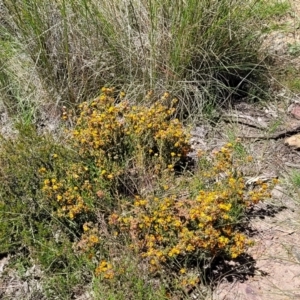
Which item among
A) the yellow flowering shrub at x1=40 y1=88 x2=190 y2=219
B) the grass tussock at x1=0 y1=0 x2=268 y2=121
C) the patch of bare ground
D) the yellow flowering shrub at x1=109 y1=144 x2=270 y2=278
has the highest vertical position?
the grass tussock at x1=0 y1=0 x2=268 y2=121

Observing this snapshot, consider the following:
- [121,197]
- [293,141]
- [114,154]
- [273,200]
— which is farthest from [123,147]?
[293,141]

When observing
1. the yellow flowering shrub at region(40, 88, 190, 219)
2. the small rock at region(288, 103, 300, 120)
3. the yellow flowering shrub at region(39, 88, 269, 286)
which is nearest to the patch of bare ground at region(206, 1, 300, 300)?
the small rock at region(288, 103, 300, 120)

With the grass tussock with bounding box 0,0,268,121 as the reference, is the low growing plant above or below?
below

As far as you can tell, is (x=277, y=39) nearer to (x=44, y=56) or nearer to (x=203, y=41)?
(x=203, y=41)

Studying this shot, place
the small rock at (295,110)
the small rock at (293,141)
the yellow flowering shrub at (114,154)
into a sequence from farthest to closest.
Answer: the small rock at (295,110) → the small rock at (293,141) → the yellow flowering shrub at (114,154)

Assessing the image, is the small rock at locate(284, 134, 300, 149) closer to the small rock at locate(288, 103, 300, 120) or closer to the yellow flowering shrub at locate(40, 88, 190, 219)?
the small rock at locate(288, 103, 300, 120)

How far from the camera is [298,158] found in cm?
337

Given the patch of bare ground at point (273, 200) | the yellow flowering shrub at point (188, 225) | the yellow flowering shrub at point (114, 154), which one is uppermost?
the yellow flowering shrub at point (114, 154)

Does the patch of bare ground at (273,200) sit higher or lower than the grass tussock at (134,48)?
lower

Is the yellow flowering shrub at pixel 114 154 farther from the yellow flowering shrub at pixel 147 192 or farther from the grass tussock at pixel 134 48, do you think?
the grass tussock at pixel 134 48

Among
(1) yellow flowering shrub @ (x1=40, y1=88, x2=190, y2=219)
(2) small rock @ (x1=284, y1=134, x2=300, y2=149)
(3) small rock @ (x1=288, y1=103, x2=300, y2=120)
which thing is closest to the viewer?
(1) yellow flowering shrub @ (x1=40, y1=88, x2=190, y2=219)

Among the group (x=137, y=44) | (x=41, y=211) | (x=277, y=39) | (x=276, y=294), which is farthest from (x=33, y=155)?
(x=277, y=39)

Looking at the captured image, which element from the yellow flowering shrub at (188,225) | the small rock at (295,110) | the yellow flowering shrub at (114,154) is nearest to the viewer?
the yellow flowering shrub at (188,225)

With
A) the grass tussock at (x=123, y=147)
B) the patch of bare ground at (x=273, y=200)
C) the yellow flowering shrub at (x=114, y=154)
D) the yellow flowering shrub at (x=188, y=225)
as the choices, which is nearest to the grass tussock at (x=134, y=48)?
the grass tussock at (x=123, y=147)
